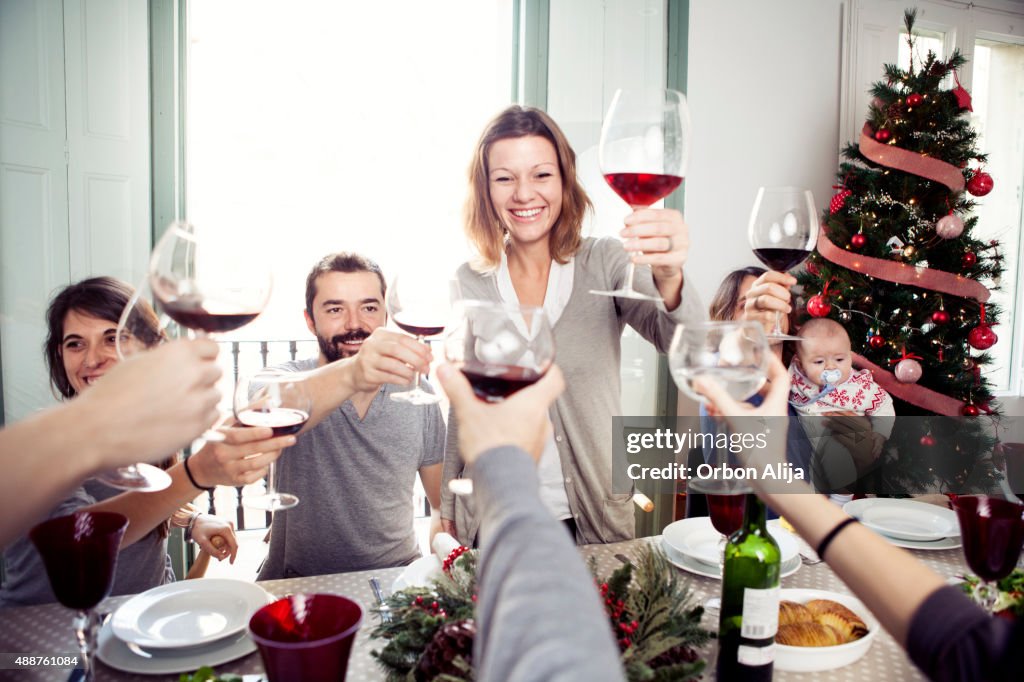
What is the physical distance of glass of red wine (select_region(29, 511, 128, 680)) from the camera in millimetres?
779

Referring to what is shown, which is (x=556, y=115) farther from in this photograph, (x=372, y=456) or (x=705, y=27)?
(x=372, y=456)

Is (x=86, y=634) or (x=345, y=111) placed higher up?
(x=345, y=111)

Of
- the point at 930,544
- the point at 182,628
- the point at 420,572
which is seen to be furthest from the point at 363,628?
the point at 930,544

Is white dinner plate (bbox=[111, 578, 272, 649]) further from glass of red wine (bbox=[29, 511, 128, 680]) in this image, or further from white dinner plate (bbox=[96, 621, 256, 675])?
glass of red wine (bbox=[29, 511, 128, 680])

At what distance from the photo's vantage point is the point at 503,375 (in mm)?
782

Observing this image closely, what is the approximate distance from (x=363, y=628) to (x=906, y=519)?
1174 millimetres

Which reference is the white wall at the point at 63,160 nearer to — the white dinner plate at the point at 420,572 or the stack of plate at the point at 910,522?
the white dinner plate at the point at 420,572

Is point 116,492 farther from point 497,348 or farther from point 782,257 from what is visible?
point 782,257

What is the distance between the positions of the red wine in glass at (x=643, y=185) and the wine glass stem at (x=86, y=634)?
954mm

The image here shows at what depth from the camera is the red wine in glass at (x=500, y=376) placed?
2.57ft

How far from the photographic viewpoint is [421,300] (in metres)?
1.27

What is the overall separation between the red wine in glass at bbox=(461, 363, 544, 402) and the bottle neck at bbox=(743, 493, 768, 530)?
1.15 feet

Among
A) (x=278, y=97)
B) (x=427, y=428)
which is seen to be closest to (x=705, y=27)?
(x=427, y=428)

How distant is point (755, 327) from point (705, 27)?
3154 millimetres
